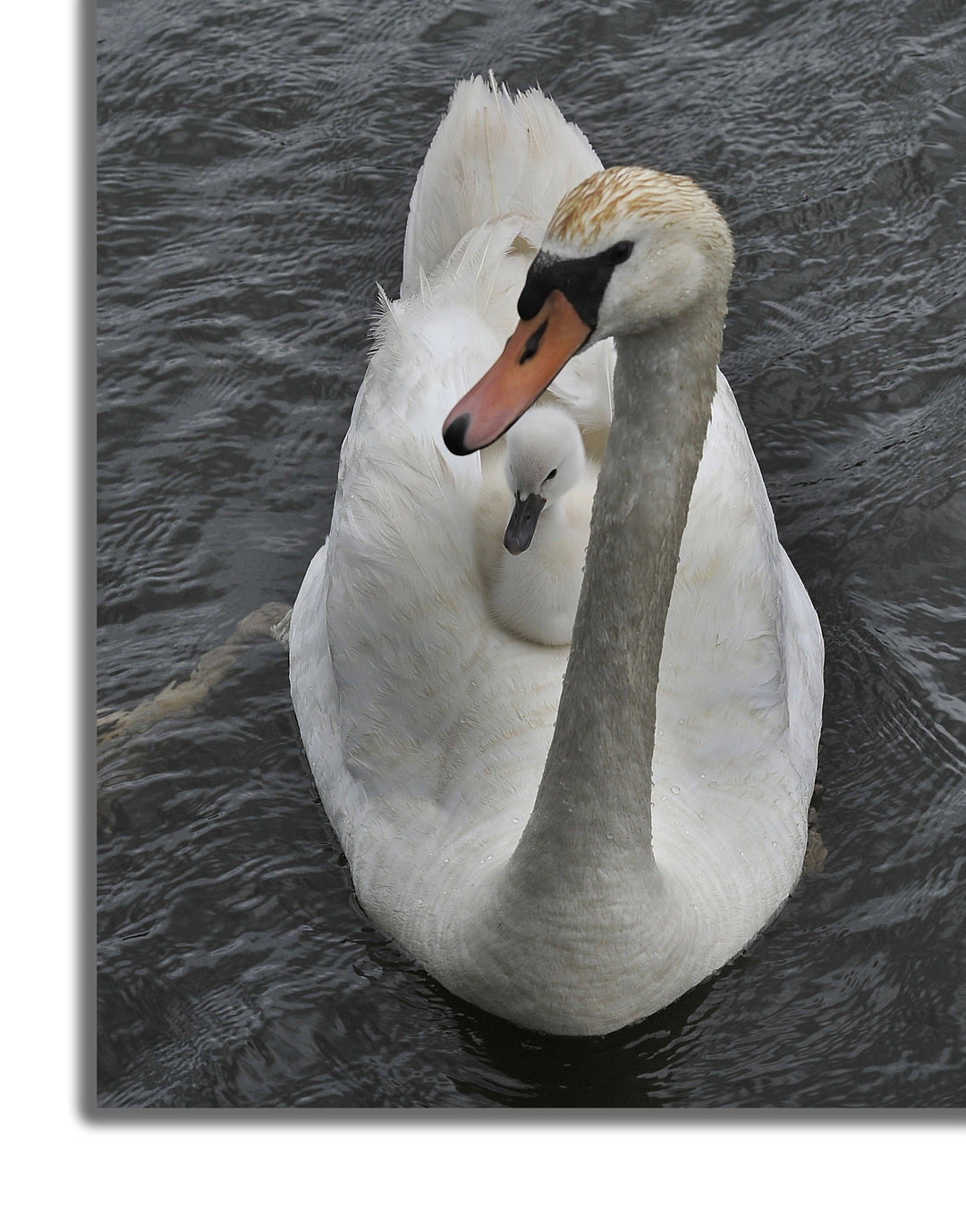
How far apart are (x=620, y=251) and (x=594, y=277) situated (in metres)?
0.06

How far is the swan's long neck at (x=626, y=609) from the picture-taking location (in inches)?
136

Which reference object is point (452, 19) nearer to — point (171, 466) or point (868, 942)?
point (171, 466)

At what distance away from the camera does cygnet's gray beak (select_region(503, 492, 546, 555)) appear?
4531 mm

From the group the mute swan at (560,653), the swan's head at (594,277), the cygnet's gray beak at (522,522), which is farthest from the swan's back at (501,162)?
the swan's head at (594,277)

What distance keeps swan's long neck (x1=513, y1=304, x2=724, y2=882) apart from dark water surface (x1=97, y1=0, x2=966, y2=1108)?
73 cm

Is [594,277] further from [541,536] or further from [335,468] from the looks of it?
[335,468]

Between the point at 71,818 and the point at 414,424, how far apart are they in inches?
66.0

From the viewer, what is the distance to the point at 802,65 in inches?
301

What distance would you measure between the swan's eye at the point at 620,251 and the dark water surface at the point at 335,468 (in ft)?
6.96

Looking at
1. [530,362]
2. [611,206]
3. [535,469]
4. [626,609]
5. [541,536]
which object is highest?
[611,206]

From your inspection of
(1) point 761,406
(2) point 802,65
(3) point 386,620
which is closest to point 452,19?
(2) point 802,65

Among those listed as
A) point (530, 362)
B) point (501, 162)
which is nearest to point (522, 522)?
point (530, 362)

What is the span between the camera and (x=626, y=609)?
3781 millimetres

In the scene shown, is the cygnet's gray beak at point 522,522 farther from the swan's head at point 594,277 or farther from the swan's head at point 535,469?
the swan's head at point 594,277
